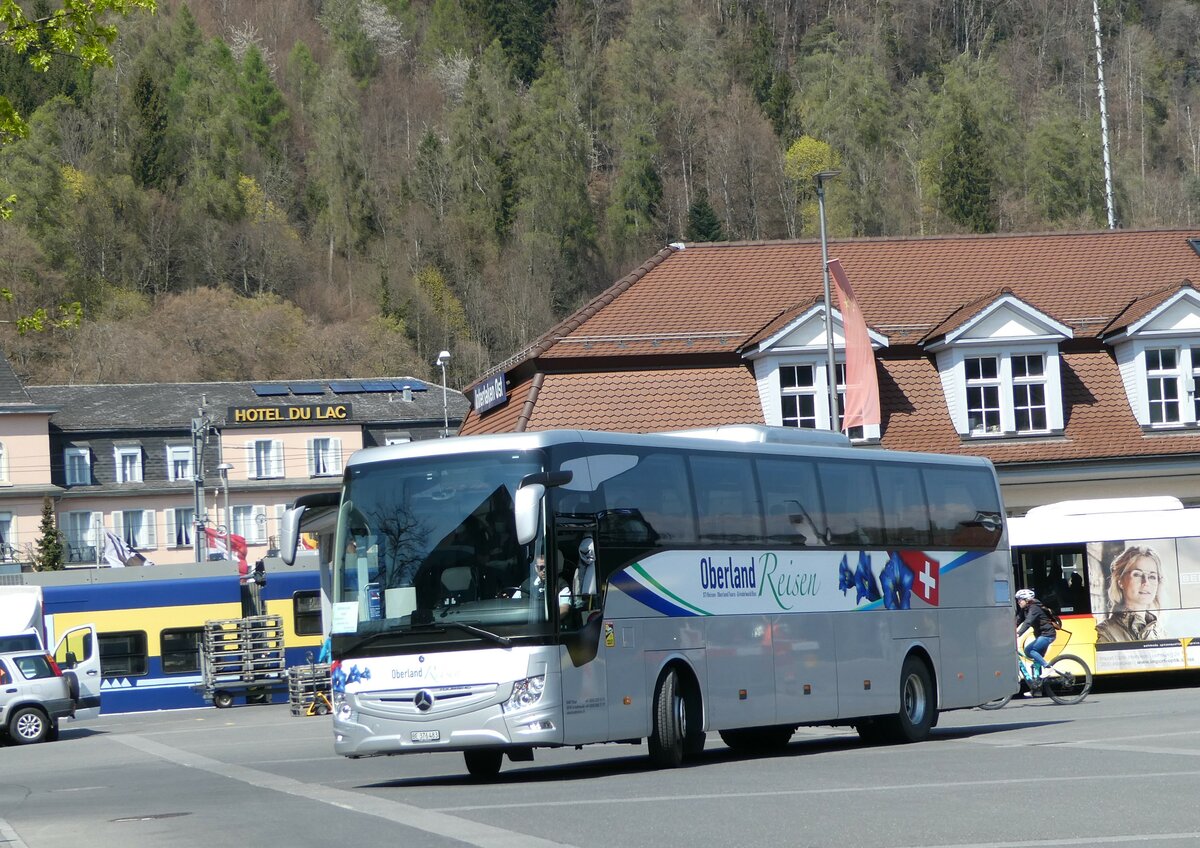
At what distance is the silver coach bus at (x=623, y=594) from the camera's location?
15375 millimetres

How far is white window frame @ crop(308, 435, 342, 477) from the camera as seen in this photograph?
262ft

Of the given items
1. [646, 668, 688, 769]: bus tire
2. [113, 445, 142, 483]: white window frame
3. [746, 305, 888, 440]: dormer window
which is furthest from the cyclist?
[113, 445, 142, 483]: white window frame

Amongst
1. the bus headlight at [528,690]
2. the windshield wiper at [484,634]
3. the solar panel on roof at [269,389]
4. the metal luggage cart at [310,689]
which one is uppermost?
the solar panel on roof at [269,389]

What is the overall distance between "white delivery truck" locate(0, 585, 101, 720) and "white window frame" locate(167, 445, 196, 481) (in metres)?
37.7

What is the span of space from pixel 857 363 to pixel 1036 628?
10.8 meters

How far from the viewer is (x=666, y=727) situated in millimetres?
16516

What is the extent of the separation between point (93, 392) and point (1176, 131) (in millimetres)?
71709

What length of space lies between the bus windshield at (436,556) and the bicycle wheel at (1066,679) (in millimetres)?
12070

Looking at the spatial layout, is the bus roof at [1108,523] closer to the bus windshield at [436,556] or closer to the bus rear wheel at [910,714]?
the bus rear wheel at [910,714]

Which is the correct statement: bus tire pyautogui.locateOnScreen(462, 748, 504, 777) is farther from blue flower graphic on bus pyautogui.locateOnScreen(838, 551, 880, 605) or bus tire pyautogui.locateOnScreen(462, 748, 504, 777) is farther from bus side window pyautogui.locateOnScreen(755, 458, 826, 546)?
blue flower graphic on bus pyautogui.locateOnScreen(838, 551, 880, 605)

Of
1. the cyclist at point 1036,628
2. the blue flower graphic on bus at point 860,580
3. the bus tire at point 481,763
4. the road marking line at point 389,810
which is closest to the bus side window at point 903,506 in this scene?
the blue flower graphic on bus at point 860,580

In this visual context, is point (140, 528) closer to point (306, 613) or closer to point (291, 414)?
point (291, 414)

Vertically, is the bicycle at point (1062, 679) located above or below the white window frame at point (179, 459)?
below

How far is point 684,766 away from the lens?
16922mm
